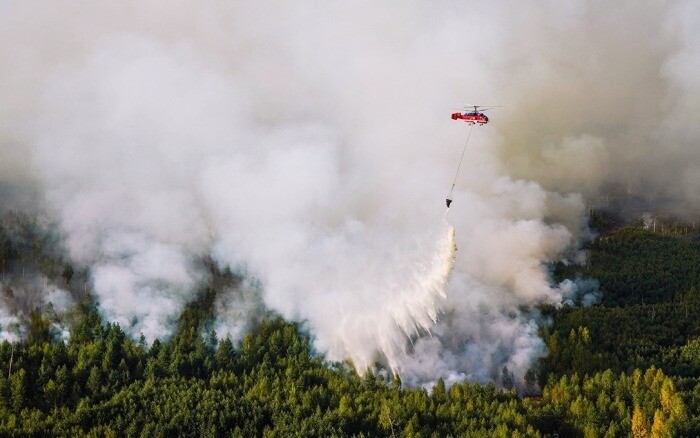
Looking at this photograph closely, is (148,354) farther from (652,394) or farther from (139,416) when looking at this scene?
(652,394)

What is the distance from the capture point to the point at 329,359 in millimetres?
184125

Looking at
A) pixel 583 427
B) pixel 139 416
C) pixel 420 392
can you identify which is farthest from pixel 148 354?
pixel 583 427

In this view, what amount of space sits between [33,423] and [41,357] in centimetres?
3482

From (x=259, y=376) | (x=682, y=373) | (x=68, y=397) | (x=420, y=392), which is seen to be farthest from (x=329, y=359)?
(x=682, y=373)

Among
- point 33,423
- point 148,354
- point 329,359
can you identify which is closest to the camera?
point 33,423

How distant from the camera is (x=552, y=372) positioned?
18212 centimetres

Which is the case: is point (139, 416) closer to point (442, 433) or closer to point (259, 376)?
point (259, 376)

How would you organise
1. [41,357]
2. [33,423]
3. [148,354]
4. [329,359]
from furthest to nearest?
1. [329,359]
2. [148,354]
3. [41,357]
4. [33,423]

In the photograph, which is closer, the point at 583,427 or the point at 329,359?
the point at 583,427

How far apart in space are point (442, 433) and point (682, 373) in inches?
3302

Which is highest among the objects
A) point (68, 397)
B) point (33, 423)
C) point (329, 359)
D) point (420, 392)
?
point (329, 359)

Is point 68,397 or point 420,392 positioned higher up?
point 420,392

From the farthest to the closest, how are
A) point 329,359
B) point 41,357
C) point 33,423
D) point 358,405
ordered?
1. point 329,359
2. point 41,357
3. point 358,405
4. point 33,423

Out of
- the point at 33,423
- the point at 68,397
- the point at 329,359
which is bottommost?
the point at 33,423
